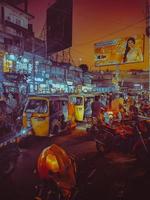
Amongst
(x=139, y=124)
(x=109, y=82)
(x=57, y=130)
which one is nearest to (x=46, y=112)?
(x=57, y=130)

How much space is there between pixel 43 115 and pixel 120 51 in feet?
46.5

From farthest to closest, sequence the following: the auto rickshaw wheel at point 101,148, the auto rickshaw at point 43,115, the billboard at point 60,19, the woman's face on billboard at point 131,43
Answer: the woman's face on billboard at point 131,43, the billboard at point 60,19, the auto rickshaw at point 43,115, the auto rickshaw wheel at point 101,148

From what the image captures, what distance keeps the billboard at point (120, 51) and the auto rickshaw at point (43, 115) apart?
11.5 metres

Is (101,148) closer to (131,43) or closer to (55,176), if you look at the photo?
(55,176)

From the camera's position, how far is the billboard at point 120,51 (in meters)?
21.4

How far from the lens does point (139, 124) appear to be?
8.80 meters

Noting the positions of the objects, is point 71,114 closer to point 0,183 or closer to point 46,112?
point 46,112

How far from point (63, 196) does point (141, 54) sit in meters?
18.5

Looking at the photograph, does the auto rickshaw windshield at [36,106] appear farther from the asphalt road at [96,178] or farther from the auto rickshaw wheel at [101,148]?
the auto rickshaw wheel at [101,148]

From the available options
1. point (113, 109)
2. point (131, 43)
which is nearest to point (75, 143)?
point (113, 109)

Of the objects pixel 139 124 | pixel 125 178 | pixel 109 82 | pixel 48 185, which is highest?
pixel 109 82

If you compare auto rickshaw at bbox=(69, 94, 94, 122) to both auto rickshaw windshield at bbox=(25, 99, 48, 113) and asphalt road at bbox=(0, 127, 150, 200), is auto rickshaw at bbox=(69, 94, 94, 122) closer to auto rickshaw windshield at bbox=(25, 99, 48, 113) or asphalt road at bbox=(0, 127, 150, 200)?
auto rickshaw windshield at bbox=(25, 99, 48, 113)

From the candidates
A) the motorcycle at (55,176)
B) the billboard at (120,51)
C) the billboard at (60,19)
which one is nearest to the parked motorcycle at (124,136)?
the motorcycle at (55,176)

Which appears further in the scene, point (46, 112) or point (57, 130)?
point (57, 130)
